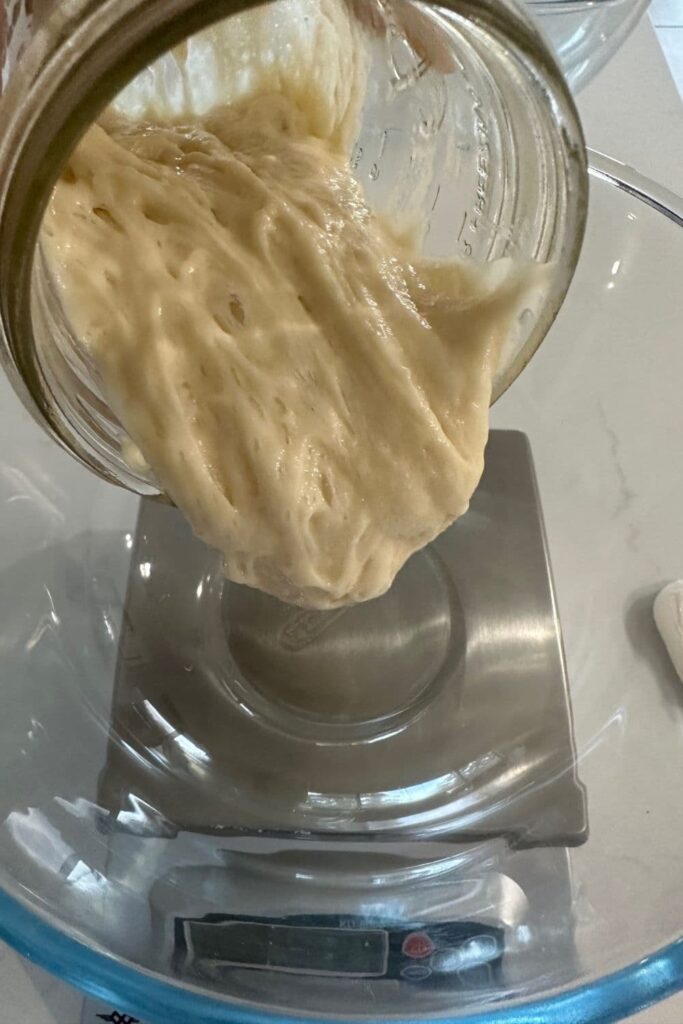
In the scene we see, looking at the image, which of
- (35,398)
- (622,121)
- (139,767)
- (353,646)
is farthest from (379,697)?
(622,121)

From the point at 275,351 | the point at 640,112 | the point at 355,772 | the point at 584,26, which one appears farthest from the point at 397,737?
the point at 640,112

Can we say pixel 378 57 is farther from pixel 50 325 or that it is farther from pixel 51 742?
pixel 51 742

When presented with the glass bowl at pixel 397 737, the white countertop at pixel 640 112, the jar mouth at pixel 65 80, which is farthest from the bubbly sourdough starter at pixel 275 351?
the white countertop at pixel 640 112

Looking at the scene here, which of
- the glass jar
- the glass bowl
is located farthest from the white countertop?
the glass bowl

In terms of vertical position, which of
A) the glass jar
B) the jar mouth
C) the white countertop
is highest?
the jar mouth

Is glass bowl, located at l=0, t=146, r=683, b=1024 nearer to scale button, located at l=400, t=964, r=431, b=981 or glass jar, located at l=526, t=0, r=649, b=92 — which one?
scale button, located at l=400, t=964, r=431, b=981

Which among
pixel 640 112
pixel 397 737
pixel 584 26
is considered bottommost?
pixel 397 737

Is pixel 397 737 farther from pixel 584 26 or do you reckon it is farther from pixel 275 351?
pixel 584 26
